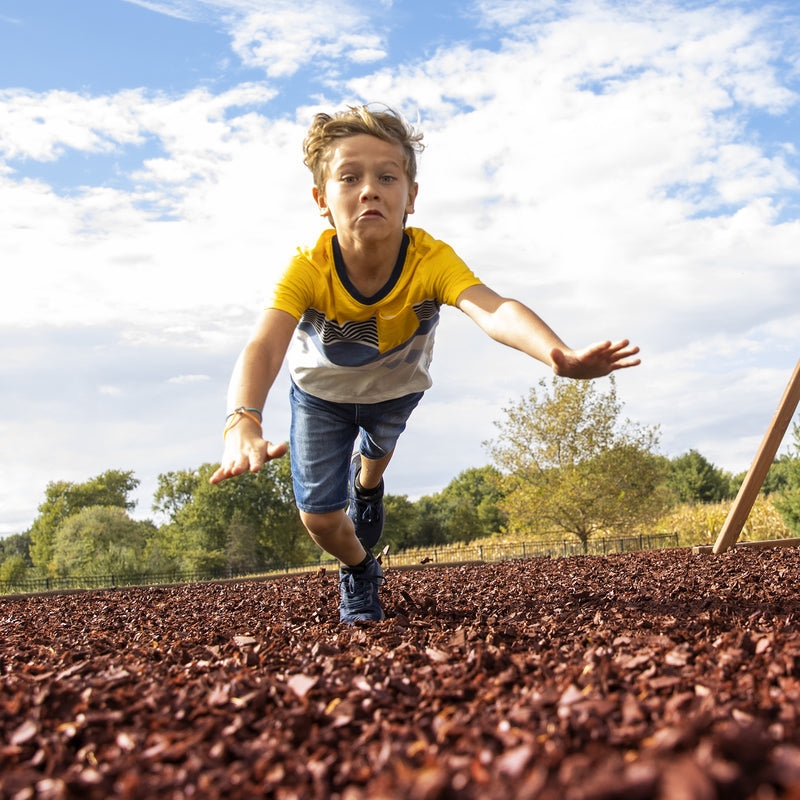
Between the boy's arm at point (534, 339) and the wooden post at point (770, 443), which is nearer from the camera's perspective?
the boy's arm at point (534, 339)

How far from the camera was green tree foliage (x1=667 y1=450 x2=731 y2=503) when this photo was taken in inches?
1759

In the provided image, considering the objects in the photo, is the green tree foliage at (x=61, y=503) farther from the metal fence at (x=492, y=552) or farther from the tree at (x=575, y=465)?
the tree at (x=575, y=465)

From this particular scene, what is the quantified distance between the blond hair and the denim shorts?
1.20m

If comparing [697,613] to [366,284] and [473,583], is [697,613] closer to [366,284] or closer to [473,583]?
[366,284]

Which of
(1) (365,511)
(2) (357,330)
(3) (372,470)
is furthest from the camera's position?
(1) (365,511)

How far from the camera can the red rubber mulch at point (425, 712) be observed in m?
1.30

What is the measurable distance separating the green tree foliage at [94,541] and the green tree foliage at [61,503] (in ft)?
24.4

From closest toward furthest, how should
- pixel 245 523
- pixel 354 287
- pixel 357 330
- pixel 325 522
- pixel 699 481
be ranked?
pixel 354 287, pixel 357 330, pixel 325 522, pixel 245 523, pixel 699 481

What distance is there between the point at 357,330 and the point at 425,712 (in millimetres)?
2209

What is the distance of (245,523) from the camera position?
38.2 m

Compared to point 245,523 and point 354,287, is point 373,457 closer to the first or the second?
point 354,287

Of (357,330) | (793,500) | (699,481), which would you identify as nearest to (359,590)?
(357,330)

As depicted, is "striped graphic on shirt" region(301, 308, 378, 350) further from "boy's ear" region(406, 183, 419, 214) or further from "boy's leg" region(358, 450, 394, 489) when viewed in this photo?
"boy's leg" region(358, 450, 394, 489)

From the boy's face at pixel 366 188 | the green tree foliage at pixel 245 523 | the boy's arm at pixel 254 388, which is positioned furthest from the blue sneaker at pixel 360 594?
the green tree foliage at pixel 245 523
